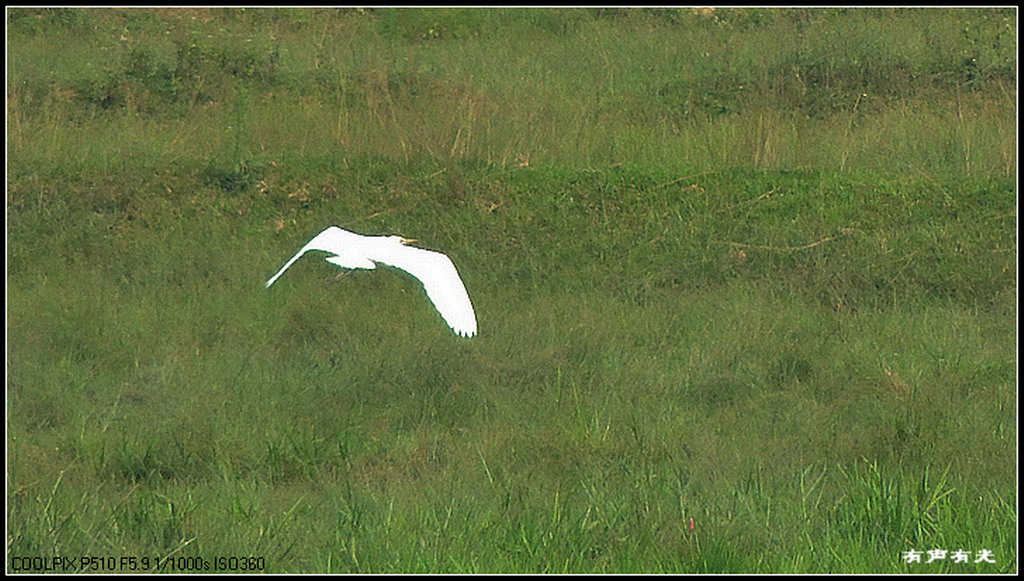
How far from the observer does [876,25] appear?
382 inches

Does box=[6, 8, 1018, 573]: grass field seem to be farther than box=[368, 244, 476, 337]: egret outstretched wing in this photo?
No

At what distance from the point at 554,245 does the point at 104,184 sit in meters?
2.71

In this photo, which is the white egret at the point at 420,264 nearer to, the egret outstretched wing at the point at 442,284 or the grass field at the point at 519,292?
the egret outstretched wing at the point at 442,284

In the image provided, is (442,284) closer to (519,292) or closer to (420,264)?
(420,264)

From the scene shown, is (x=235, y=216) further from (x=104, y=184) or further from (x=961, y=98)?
(x=961, y=98)

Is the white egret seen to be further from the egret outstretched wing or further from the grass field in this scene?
the grass field

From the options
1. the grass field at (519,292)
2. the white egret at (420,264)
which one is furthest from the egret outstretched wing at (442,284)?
the grass field at (519,292)

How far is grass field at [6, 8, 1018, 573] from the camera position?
3.46 metres

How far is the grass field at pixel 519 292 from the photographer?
11.4 ft

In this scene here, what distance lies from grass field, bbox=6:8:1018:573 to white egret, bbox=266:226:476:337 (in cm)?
38

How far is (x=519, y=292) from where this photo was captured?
666 cm

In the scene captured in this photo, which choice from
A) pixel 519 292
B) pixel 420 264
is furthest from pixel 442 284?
pixel 519 292

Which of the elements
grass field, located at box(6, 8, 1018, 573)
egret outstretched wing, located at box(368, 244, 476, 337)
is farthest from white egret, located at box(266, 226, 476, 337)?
grass field, located at box(6, 8, 1018, 573)

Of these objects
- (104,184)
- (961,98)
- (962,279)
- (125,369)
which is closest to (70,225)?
(104,184)
